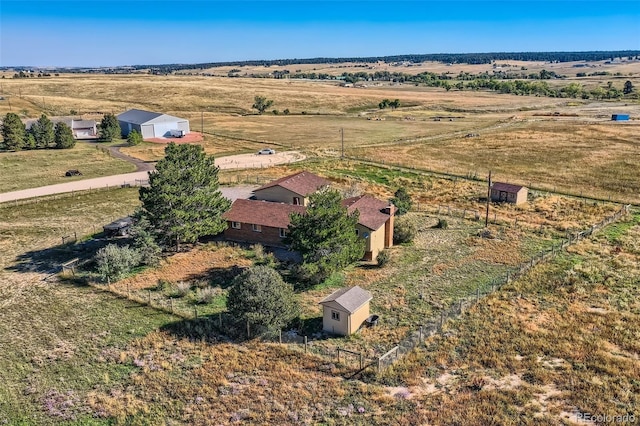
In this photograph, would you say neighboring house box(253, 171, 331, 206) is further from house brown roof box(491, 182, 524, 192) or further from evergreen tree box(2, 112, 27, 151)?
evergreen tree box(2, 112, 27, 151)

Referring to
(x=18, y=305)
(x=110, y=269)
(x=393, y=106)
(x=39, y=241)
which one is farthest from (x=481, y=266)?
(x=393, y=106)

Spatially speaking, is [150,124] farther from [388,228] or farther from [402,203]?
[388,228]

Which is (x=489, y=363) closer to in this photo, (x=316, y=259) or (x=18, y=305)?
(x=316, y=259)

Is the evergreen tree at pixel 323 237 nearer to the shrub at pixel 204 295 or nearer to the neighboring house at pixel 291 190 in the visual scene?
the shrub at pixel 204 295

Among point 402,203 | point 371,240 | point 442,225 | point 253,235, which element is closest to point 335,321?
point 371,240

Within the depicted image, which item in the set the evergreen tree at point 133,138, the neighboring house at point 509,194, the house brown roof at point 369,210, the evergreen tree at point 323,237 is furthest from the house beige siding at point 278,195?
the evergreen tree at point 133,138

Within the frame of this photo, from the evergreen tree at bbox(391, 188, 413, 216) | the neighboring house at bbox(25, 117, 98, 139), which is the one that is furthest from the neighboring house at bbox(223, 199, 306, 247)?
the neighboring house at bbox(25, 117, 98, 139)

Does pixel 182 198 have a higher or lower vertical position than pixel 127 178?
higher
